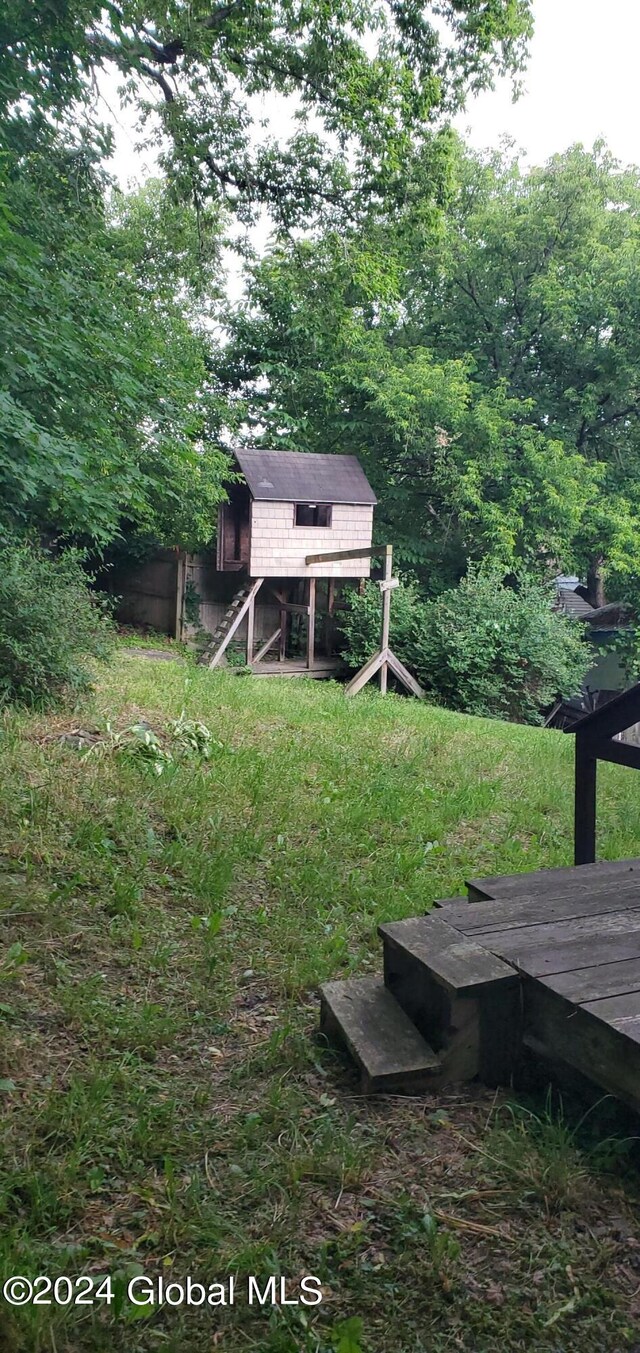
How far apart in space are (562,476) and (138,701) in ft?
43.1

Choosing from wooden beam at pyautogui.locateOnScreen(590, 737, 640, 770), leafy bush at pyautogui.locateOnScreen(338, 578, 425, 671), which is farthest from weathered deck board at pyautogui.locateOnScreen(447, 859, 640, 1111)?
leafy bush at pyautogui.locateOnScreen(338, 578, 425, 671)

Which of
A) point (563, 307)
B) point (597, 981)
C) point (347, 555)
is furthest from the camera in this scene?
point (563, 307)

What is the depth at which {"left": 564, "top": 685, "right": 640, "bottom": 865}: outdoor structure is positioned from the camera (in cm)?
367

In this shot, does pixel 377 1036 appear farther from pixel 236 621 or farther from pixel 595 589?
pixel 595 589

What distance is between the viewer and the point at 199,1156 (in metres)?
2.27

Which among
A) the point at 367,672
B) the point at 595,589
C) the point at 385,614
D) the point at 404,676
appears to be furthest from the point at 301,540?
the point at 595,589

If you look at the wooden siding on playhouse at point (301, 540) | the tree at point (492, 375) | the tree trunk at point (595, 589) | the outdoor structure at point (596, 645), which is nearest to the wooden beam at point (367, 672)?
the wooden siding on playhouse at point (301, 540)

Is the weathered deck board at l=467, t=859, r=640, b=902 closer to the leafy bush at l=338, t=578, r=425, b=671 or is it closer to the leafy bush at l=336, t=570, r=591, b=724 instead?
the leafy bush at l=336, t=570, r=591, b=724

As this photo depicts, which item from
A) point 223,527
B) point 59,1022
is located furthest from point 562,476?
point 59,1022

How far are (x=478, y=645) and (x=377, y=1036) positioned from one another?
1271 centimetres

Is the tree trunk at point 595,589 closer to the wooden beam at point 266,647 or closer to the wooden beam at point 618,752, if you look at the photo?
the wooden beam at point 266,647

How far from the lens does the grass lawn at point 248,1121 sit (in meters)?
1.79

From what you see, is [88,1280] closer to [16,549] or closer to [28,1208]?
[28,1208]

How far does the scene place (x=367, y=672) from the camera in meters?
13.9
